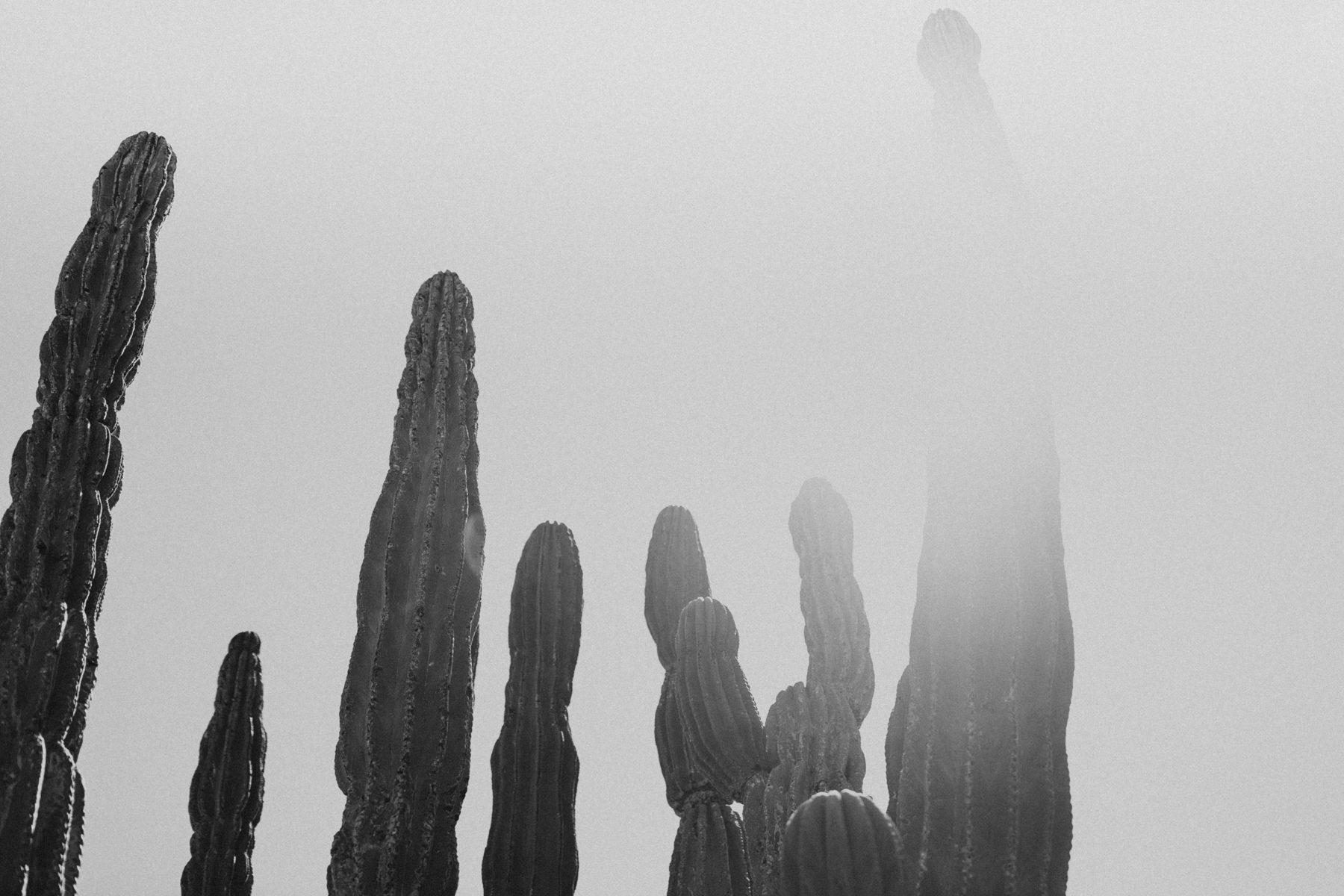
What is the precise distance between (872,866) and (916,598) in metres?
0.74

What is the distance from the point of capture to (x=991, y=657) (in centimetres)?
266

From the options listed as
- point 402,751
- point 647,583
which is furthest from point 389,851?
point 647,583

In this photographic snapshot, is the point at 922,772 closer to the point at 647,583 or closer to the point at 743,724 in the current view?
the point at 743,724

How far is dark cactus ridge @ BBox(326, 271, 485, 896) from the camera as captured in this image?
3.89 metres

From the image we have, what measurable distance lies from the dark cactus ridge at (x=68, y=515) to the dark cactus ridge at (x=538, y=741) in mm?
1528

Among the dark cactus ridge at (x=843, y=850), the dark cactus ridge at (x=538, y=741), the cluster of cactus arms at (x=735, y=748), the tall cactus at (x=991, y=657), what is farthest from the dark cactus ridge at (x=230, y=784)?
the dark cactus ridge at (x=843, y=850)

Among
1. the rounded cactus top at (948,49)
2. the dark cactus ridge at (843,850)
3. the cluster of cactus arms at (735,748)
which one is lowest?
the dark cactus ridge at (843,850)

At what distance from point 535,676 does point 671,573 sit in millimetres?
1469

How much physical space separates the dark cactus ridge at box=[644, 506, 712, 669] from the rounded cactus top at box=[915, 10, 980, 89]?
3.28 m

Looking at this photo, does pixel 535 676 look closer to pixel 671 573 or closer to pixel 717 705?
pixel 717 705

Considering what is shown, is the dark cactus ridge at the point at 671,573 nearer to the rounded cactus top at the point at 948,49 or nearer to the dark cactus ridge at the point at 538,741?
the dark cactus ridge at the point at 538,741

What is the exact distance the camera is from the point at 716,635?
510 centimetres

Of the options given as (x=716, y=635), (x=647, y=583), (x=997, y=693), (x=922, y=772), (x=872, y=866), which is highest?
(x=647, y=583)

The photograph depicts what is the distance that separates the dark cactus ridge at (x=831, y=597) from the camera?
559 centimetres
